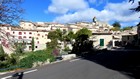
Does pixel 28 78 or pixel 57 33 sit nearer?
pixel 28 78

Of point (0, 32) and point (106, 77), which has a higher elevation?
point (0, 32)

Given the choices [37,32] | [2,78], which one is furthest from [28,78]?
[37,32]

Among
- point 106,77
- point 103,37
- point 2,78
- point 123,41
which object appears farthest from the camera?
point 123,41

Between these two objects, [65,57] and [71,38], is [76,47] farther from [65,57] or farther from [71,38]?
[71,38]

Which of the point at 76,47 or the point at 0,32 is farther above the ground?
the point at 0,32

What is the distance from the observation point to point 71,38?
68.1m

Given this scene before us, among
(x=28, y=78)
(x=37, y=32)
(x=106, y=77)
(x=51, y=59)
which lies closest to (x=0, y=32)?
(x=28, y=78)

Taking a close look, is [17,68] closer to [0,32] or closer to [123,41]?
[0,32]

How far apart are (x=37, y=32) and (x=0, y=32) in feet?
271

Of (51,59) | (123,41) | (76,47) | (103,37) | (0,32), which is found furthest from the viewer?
(123,41)

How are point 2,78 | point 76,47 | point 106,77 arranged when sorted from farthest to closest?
point 76,47 < point 2,78 < point 106,77

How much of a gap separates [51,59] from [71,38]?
4586 centimetres

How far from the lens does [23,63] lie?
62.2 feet

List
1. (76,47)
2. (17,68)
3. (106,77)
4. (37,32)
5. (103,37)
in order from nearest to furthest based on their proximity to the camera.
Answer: (106,77), (17,68), (76,47), (103,37), (37,32)
